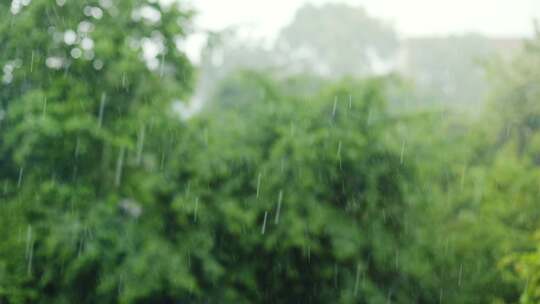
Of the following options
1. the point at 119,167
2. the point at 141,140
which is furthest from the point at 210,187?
the point at 119,167

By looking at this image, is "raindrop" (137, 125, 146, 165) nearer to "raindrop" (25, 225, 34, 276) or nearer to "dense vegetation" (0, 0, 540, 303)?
"dense vegetation" (0, 0, 540, 303)

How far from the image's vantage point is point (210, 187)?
9031 mm

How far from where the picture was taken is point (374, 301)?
838 cm

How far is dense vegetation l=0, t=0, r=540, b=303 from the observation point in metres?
8.38

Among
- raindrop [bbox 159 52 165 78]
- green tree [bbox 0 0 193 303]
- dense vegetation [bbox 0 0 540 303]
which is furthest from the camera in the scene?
raindrop [bbox 159 52 165 78]

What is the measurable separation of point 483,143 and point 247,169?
17.5 ft

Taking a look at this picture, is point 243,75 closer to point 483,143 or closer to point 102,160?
point 102,160

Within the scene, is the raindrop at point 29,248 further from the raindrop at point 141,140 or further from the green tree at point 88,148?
the raindrop at point 141,140

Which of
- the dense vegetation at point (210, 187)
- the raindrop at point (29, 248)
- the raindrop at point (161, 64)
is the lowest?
the raindrop at point (29, 248)

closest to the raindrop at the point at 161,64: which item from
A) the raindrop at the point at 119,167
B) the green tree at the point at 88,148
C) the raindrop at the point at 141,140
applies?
the green tree at the point at 88,148

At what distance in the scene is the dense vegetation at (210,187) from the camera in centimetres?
838

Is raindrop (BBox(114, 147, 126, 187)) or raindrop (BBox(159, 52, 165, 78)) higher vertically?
raindrop (BBox(159, 52, 165, 78))

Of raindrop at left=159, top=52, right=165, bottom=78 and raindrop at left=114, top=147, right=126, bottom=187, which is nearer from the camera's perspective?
raindrop at left=114, top=147, right=126, bottom=187

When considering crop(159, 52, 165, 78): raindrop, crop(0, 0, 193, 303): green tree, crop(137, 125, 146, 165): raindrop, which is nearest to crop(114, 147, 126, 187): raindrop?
crop(0, 0, 193, 303): green tree
